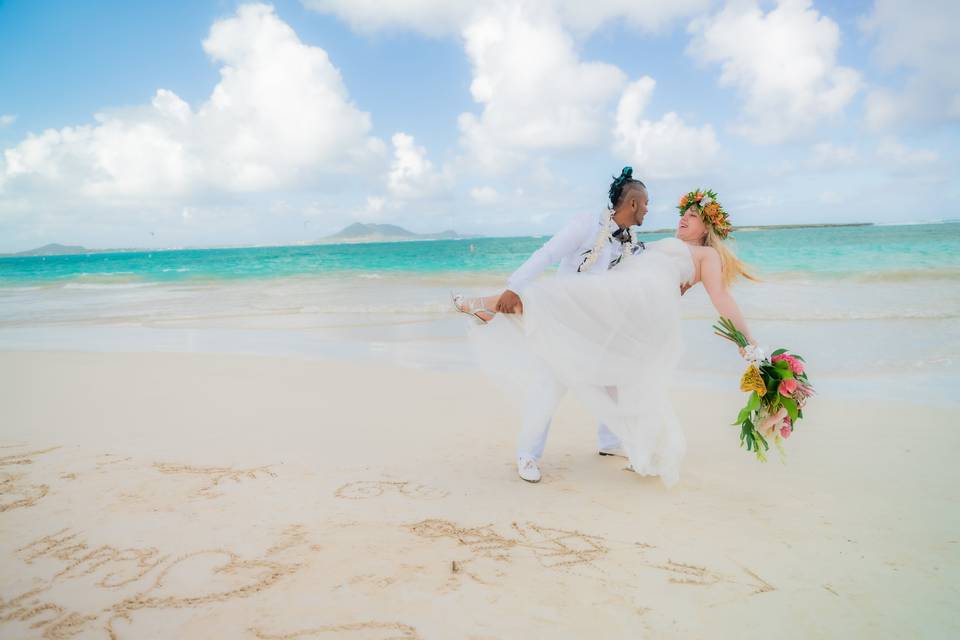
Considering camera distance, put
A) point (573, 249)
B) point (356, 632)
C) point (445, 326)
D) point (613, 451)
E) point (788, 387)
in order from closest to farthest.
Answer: point (356, 632), point (788, 387), point (573, 249), point (613, 451), point (445, 326)

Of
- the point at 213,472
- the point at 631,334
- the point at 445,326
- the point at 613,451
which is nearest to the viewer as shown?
the point at 631,334

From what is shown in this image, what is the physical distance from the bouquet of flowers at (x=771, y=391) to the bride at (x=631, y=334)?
26cm

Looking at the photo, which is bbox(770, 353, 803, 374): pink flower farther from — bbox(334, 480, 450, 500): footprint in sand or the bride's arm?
bbox(334, 480, 450, 500): footprint in sand

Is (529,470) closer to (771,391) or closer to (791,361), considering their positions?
(771,391)

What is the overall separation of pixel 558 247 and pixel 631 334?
30.8 inches

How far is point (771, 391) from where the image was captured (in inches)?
151

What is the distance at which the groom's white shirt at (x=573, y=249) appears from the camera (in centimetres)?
399

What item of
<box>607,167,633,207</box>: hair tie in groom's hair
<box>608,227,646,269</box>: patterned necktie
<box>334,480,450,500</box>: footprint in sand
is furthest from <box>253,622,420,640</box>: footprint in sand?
<box>607,167,633,207</box>: hair tie in groom's hair

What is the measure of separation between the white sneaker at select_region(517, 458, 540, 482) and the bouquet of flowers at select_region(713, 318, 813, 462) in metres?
1.41

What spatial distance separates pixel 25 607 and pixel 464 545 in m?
2.11

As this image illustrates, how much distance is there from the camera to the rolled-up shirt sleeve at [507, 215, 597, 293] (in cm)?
399

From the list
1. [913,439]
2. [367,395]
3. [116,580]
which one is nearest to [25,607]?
[116,580]

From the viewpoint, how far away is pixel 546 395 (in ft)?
13.4

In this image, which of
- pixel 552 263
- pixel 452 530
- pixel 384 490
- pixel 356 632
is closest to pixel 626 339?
pixel 552 263
